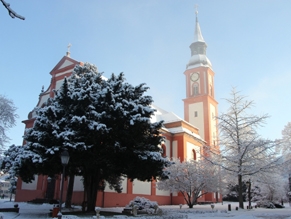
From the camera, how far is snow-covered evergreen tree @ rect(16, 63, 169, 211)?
1664 centimetres

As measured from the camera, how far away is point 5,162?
22.0 m

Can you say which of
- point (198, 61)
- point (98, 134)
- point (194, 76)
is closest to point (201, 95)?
point (194, 76)

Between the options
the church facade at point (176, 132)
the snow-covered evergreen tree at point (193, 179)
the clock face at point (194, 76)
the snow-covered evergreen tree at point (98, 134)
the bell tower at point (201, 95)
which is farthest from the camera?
the clock face at point (194, 76)

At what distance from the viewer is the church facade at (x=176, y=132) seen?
95.8ft

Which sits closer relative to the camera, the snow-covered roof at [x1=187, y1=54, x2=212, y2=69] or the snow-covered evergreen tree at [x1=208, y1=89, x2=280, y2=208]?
the snow-covered evergreen tree at [x1=208, y1=89, x2=280, y2=208]

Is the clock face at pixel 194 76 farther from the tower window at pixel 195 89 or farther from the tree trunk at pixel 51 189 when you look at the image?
the tree trunk at pixel 51 189

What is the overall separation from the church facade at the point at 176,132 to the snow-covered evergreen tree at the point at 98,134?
688 centimetres

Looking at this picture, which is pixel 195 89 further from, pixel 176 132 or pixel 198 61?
pixel 176 132

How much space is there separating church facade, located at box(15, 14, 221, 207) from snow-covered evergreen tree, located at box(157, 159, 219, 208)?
2.17 meters

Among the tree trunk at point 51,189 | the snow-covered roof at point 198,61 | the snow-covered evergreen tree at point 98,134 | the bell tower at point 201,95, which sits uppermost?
the snow-covered roof at point 198,61

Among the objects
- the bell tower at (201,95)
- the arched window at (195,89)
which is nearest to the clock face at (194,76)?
the bell tower at (201,95)

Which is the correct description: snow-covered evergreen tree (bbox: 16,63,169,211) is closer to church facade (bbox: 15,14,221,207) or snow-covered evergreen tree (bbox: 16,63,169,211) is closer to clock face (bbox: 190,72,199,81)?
church facade (bbox: 15,14,221,207)

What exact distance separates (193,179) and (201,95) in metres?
22.7

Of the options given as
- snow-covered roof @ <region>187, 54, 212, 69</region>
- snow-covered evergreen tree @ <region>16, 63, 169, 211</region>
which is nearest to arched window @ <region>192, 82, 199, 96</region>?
snow-covered roof @ <region>187, 54, 212, 69</region>
